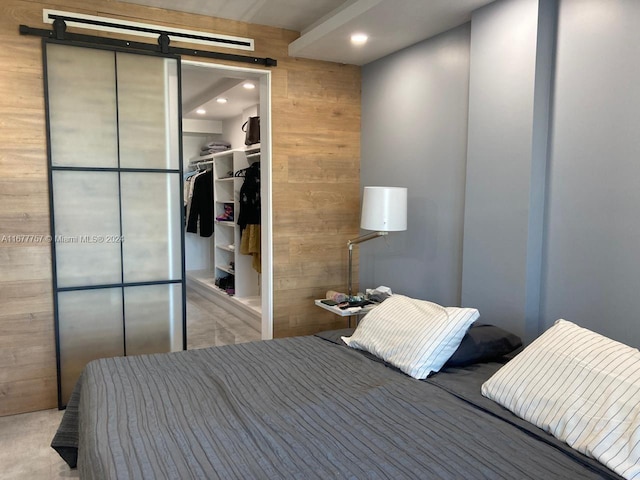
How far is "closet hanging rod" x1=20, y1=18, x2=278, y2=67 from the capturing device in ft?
9.66

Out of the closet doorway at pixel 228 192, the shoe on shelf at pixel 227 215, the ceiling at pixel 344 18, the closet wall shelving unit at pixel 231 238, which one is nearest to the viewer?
the ceiling at pixel 344 18

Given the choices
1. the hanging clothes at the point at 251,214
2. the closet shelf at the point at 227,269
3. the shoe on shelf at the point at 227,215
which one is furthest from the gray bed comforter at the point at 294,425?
the shoe on shelf at the point at 227,215

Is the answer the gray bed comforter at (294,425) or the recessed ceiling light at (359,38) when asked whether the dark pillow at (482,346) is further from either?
the recessed ceiling light at (359,38)

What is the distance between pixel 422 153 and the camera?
3346 mm

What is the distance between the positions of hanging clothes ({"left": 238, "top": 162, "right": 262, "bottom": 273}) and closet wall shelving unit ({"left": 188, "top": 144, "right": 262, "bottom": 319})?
140 millimetres

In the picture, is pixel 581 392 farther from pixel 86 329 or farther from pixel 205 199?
pixel 205 199

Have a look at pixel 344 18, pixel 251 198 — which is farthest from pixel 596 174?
pixel 251 198

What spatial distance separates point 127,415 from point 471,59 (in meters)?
2.44

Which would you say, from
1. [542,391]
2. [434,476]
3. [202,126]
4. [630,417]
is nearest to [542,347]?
[542,391]

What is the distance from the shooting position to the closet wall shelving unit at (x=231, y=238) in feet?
18.1

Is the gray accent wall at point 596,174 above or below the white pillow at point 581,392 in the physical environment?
above

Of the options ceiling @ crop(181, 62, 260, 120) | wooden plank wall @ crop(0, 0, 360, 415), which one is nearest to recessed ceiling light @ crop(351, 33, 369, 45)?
wooden plank wall @ crop(0, 0, 360, 415)

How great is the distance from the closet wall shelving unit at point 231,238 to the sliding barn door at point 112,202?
1.62 metres

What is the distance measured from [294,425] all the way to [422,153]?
86.2 inches
